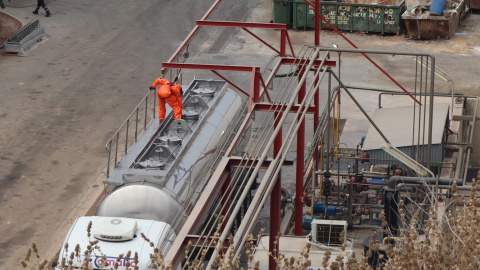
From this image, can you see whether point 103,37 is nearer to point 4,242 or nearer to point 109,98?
point 109,98

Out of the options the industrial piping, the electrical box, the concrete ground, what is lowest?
the concrete ground

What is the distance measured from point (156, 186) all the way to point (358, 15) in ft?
79.6

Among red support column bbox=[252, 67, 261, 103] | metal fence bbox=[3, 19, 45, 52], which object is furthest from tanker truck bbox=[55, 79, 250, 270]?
metal fence bbox=[3, 19, 45, 52]

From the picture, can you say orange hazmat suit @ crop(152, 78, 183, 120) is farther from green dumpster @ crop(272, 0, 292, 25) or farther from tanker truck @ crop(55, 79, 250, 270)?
green dumpster @ crop(272, 0, 292, 25)

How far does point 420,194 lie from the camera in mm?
19984

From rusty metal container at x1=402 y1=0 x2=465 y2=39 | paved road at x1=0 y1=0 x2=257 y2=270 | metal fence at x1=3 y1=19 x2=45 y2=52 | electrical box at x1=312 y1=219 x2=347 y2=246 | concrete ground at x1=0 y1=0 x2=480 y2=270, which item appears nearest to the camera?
electrical box at x1=312 y1=219 x2=347 y2=246

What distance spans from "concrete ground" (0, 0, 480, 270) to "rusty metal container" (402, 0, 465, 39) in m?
0.42

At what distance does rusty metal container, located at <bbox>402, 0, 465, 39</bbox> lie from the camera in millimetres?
40375

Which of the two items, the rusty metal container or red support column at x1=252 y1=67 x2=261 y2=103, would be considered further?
the rusty metal container

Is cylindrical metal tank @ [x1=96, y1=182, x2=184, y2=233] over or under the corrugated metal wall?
over

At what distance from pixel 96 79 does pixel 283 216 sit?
590 inches

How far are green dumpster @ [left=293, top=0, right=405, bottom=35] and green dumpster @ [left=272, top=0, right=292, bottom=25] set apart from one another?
0.39 m

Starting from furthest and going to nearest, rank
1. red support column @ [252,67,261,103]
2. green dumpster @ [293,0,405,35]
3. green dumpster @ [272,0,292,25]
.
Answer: green dumpster @ [272,0,292,25] → green dumpster @ [293,0,405,35] → red support column @ [252,67,261,103]

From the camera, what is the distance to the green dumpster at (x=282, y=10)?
4231cm
